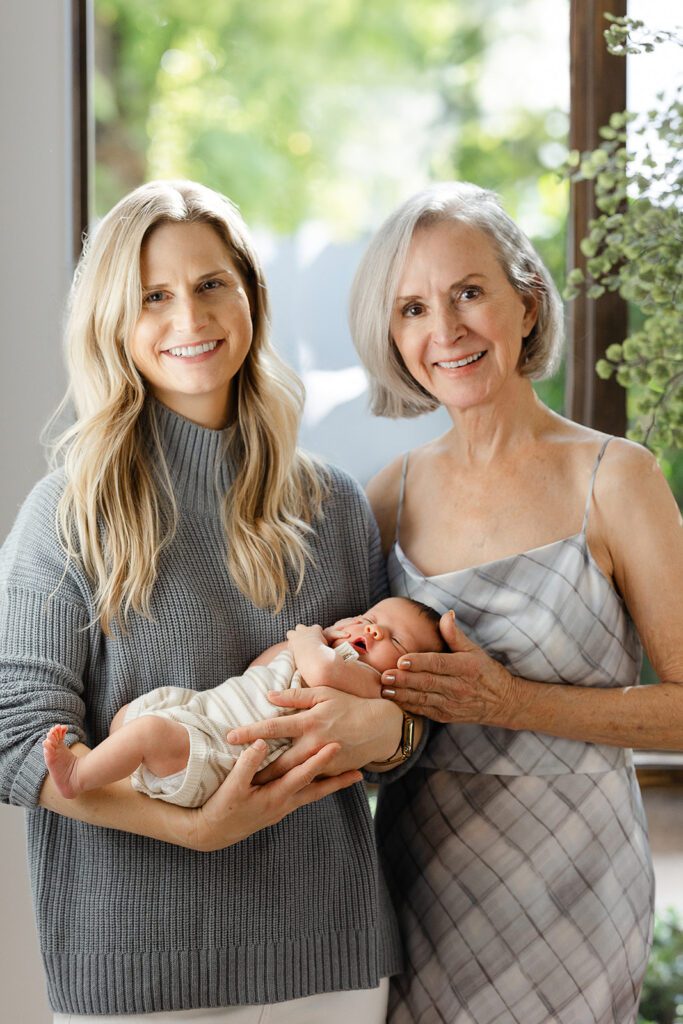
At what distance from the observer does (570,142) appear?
2.52 meters

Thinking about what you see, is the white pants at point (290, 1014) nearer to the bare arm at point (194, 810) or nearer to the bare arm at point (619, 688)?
the bare arm at point (194, 810)

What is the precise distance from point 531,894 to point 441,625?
474 millimetres

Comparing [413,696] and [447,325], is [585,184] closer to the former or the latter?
[447,325]

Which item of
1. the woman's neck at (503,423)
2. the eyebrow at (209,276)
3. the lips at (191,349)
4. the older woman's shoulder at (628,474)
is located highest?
the eyebrow at (209,276)

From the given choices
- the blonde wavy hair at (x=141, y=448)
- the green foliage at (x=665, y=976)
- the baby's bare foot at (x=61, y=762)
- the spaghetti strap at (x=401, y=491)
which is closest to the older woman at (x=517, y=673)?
Answer: the spaghetti strap at (x=401, y=491)

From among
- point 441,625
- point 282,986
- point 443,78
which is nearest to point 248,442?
point 441,625

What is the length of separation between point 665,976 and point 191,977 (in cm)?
157

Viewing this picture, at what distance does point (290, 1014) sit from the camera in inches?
62.4

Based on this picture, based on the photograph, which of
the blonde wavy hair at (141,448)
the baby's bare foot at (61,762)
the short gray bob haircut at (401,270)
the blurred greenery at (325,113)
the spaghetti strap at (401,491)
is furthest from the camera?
the blurred greenery at (325,113)

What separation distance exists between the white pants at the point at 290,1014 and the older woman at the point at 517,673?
0.42ft

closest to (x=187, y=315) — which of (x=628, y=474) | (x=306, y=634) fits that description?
(x=306, y=634)

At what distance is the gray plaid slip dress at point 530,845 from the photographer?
5.59 feet

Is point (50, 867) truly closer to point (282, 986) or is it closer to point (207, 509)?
point (282, 986)

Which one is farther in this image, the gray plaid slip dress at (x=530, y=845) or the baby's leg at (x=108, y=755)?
the gray plaid slip dress at (x=530, y=845)
